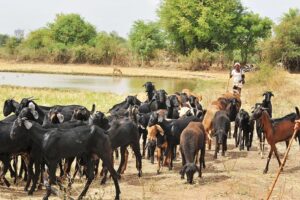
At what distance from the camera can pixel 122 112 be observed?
13.5 metres

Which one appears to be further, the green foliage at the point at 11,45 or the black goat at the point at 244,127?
the green foliage at the point at 11,45

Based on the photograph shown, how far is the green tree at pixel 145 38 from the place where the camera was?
208ft

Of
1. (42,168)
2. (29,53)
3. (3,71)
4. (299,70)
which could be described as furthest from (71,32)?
(42,168)

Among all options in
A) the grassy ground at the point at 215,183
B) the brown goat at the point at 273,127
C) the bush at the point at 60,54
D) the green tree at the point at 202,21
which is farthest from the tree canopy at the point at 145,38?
the brown goat at the point at 273,127

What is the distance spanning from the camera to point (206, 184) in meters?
10.2

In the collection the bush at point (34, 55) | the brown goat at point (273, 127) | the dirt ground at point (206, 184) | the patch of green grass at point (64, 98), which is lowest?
the dirt ground at point (206, 184)

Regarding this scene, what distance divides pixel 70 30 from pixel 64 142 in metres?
68.5

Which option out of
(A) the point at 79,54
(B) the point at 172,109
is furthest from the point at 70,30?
(B) the point at 172,109

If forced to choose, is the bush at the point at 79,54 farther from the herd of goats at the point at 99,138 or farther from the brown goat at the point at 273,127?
the brown goat at the point at 273,127

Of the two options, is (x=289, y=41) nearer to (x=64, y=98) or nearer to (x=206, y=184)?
(x=64, y=98)

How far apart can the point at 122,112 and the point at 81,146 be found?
466cm

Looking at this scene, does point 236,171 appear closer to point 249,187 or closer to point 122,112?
point 249,187

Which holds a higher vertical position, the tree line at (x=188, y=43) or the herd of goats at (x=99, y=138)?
the tree line at (x=188, y=43)

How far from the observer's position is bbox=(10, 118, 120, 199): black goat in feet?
28.9
